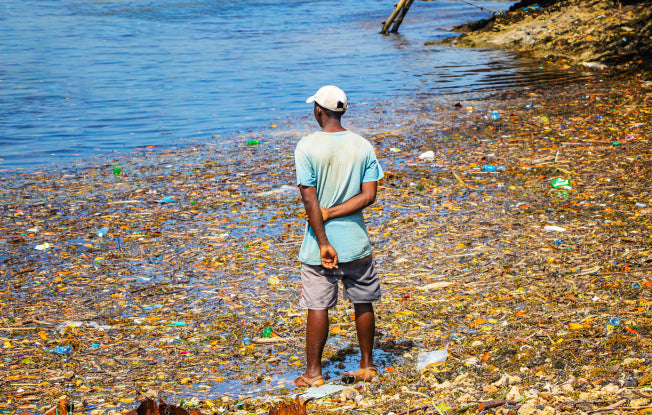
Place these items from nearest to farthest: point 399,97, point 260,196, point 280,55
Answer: point 260,196
point 399,97
point 280,55

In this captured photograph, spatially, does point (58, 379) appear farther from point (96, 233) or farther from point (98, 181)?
point (98, 181)

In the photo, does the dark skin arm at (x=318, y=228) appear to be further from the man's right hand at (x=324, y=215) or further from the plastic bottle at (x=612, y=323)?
the plastic bottle at (x=612, y=323)

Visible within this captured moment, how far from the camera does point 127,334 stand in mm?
5203

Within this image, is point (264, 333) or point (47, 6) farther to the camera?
point (47, 6)

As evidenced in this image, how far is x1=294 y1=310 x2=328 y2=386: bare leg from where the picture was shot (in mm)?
4215

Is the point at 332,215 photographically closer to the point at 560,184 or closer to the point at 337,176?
the point at 337,176

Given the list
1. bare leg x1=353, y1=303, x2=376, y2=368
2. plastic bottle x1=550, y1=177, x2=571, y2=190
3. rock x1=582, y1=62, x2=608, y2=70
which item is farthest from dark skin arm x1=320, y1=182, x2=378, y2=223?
rock x1=582, y1=62, x2=608, y2=70

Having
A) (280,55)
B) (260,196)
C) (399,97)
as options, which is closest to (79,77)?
(280,55)

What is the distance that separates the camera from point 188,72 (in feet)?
69.7

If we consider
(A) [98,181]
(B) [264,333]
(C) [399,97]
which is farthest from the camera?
(C) [399,97]

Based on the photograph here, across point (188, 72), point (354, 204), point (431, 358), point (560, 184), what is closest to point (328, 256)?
point (354, 204)

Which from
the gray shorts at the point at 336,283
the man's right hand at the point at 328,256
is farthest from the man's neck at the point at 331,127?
the gray shorts at the point at 336,283

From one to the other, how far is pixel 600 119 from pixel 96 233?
8159 millimetres

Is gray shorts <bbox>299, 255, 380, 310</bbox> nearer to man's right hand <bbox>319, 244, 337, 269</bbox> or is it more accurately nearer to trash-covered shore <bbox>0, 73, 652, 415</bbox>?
man's right hand <bbox>319, 244, 337, 269</bbox>
